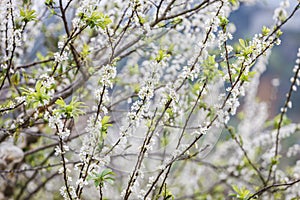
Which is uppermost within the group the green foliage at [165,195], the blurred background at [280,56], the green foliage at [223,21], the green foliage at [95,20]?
the blurred background at [280,56]

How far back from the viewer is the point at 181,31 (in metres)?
1.38

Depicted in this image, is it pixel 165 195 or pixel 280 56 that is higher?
pixel 280 56

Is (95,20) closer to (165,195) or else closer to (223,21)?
(223,21)

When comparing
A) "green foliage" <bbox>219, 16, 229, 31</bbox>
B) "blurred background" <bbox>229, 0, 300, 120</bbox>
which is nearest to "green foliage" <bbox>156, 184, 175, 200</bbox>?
"green foliage" <bbox>219, 16, 229, 31</bbox>

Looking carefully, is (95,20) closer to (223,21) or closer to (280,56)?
(223,21)

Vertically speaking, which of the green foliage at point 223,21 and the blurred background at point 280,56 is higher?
the blurred background at point 280,56

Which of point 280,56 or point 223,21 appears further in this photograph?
point 280,56

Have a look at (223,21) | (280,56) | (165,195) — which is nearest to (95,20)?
(223,21)

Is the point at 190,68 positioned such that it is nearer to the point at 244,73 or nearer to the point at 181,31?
the point at 244,73

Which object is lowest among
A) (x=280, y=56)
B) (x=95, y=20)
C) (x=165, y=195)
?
(x=165, y=195)

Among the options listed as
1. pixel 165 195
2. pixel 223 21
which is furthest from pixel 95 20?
pixel 165 195

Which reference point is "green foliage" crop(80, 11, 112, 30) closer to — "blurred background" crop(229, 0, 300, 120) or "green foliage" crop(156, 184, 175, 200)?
"green foliage" crop(156, 184, 175, 200)

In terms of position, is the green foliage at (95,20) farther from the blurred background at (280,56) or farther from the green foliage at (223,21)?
the blurred background at (280,56)

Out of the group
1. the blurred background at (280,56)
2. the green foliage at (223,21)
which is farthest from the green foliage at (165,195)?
the blurred background at (280,56)
